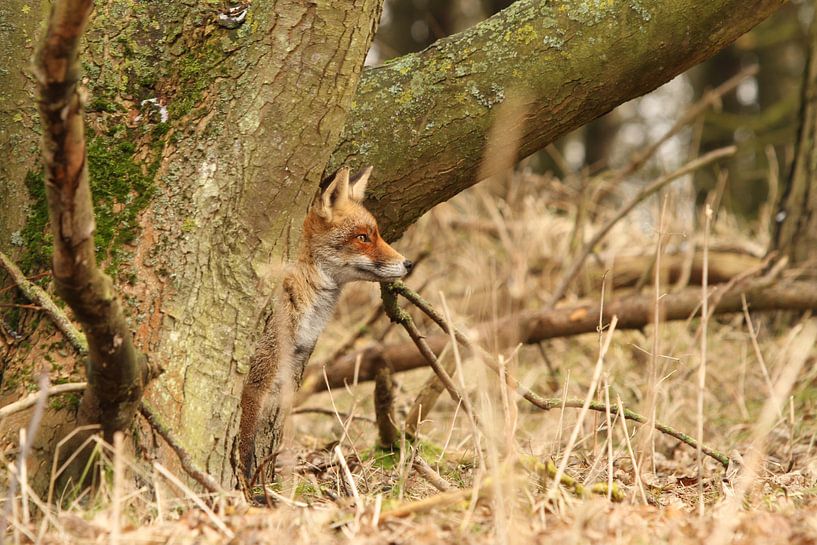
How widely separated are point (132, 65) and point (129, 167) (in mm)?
453

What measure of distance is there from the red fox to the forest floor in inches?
13.6

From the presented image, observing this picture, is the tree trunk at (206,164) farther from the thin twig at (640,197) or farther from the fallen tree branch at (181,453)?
the thin twig at (640,197)

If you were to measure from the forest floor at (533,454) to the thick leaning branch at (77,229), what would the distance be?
0.97 ft

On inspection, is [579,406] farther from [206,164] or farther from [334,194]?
[206,164]

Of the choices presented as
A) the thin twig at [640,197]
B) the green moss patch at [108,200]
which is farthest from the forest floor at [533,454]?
the green moss patch at [108,200]

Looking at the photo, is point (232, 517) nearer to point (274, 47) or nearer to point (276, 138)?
point (276, 138)

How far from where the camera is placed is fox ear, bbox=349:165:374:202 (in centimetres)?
434

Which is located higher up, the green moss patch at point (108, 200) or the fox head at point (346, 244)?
the green moss patch at point (108, 200)

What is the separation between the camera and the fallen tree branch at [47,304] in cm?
331

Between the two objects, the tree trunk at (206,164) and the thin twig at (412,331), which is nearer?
the tree trunk at (206,164)

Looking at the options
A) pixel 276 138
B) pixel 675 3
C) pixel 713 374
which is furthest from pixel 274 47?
pixel 713 374

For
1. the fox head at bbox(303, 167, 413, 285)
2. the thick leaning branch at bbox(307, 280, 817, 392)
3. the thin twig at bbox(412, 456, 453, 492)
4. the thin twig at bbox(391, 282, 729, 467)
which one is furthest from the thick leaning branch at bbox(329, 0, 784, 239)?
the thick leaning branch at bbox(307, 280, 817, 392)

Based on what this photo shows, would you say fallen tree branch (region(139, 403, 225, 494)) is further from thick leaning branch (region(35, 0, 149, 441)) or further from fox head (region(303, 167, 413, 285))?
fox head (region(303, 167, 413, 285))

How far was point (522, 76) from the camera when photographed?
4.19 meters
